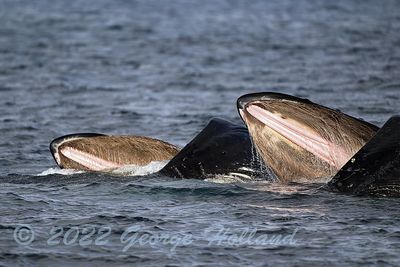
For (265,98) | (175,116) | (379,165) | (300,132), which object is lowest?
(175,116)

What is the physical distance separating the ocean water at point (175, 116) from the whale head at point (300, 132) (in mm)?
338

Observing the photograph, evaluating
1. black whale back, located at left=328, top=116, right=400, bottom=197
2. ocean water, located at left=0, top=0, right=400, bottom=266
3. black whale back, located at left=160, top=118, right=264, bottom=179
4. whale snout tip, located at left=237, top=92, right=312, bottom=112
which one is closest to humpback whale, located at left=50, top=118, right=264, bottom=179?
black whale back, located at left=160, top=118, right=264, bottom=179

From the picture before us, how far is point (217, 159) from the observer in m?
12.4

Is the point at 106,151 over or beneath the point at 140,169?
over

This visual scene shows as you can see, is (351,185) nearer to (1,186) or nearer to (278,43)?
(1,186)

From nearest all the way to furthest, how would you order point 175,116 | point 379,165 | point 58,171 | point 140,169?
point 379,165 < point 140,169 < point 58,171 < point 175,116

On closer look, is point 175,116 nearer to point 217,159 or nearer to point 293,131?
point 217,159

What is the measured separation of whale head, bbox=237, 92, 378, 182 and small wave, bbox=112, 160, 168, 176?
5.65 feet

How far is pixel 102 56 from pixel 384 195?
1955 cm

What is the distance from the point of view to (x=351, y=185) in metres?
11.2

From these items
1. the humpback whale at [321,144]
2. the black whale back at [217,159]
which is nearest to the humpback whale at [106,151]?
the black whale back at [217,159]

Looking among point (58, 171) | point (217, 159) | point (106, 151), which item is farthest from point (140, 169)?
point (58, 171)

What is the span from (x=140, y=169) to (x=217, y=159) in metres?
0.91

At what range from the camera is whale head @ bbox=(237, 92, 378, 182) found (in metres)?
11.0
